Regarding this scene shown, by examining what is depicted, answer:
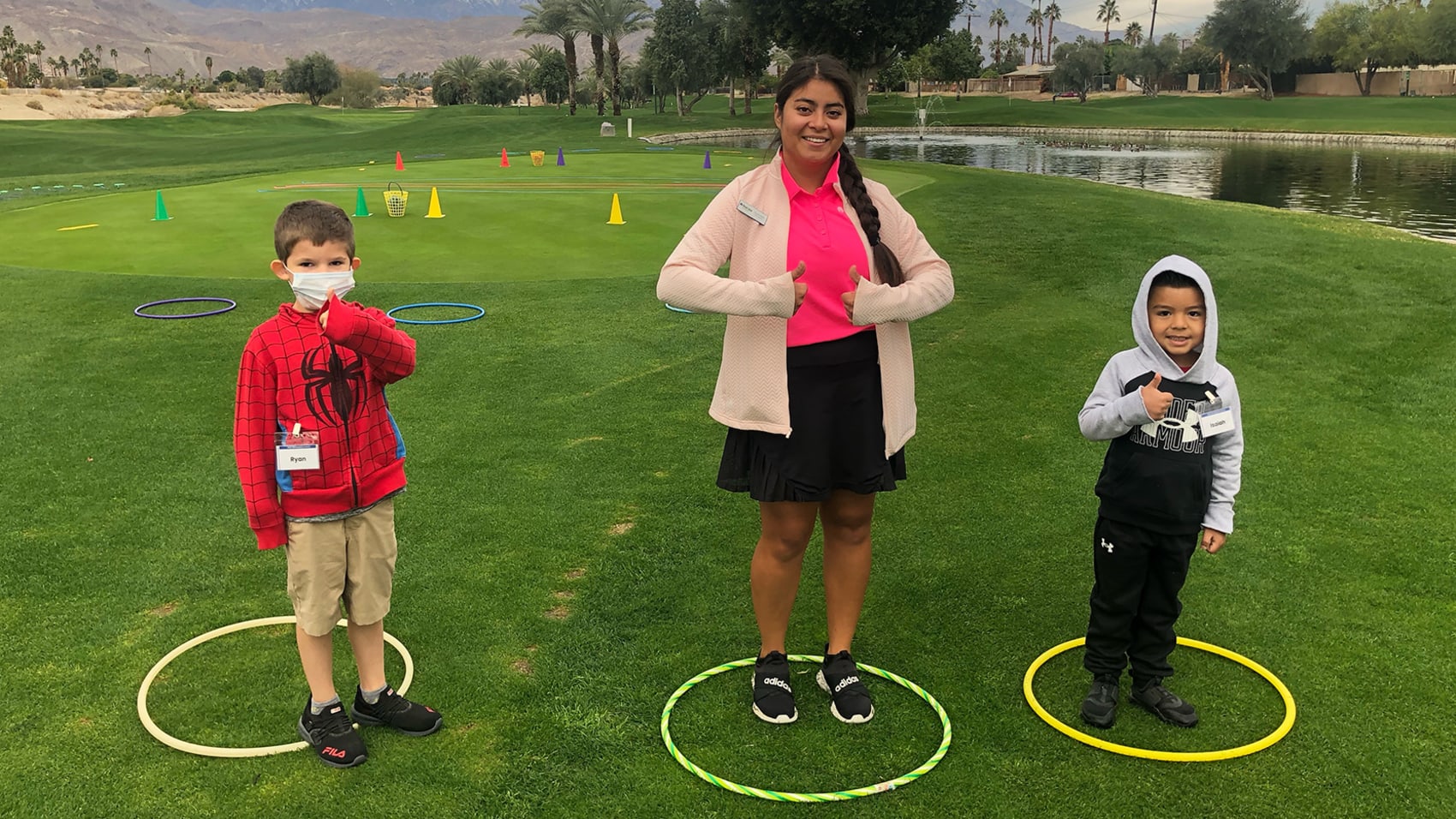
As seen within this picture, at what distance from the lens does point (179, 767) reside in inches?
135

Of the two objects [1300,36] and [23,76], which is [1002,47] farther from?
[23,76]

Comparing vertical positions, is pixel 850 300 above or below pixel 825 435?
above

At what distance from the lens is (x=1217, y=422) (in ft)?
11.1

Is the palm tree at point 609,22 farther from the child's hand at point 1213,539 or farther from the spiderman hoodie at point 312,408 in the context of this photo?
the child's hand at point 1213,539

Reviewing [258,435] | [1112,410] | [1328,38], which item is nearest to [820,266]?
[1112,410]

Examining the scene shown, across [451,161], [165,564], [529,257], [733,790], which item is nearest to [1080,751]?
[733,790]

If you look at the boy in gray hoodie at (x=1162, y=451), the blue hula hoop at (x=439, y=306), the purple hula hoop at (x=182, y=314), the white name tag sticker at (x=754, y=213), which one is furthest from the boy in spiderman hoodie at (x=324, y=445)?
the purple hula hoop at (x=182, y=314)

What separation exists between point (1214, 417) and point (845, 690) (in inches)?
63.8

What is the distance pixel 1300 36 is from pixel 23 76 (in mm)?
121040

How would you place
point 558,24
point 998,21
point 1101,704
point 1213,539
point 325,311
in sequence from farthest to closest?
1. point 998,21
2. point 558,24
3. point 1101,704
4. point 1213,539
5. point 325,311

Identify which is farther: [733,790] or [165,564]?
[165,564]

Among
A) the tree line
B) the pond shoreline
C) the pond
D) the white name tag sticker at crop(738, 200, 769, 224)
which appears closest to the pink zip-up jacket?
the white name tag sticker at crop(738, 200, 769, 224)

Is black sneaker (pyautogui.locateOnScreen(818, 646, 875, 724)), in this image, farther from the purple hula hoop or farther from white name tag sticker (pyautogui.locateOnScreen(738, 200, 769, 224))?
the purple hula hoop

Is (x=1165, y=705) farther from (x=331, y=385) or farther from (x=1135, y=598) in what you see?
(x=331, y=385)
